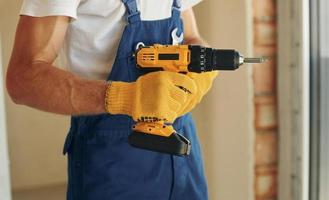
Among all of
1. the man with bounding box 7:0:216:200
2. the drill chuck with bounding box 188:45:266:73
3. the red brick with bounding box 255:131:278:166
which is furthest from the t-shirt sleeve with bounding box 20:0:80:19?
the red brick with bounding box 255:131:278:166

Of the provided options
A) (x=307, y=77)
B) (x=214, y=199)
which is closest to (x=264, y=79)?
(x=307, y=77)

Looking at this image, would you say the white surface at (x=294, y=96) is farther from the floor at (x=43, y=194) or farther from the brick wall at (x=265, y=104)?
Answer: the floor at (x=43, y=194)

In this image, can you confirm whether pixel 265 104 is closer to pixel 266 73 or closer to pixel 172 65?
pixel 266 73

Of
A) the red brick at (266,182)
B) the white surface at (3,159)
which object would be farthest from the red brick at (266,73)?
the white surface at (3,159)

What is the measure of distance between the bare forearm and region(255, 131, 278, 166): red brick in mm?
677

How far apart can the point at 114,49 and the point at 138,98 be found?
20 cm

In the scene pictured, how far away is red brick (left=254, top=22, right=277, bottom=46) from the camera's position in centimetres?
125

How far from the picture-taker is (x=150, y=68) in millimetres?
821

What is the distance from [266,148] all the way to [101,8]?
713mm

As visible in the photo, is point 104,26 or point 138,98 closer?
point 138,98

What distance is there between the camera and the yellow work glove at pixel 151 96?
0.72 meters

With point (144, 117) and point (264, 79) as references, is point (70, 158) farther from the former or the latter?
point (264, 79)

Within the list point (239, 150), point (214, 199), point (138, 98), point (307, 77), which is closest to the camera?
point (138, 98)

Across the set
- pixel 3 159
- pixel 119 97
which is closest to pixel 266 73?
pixel 119 97
